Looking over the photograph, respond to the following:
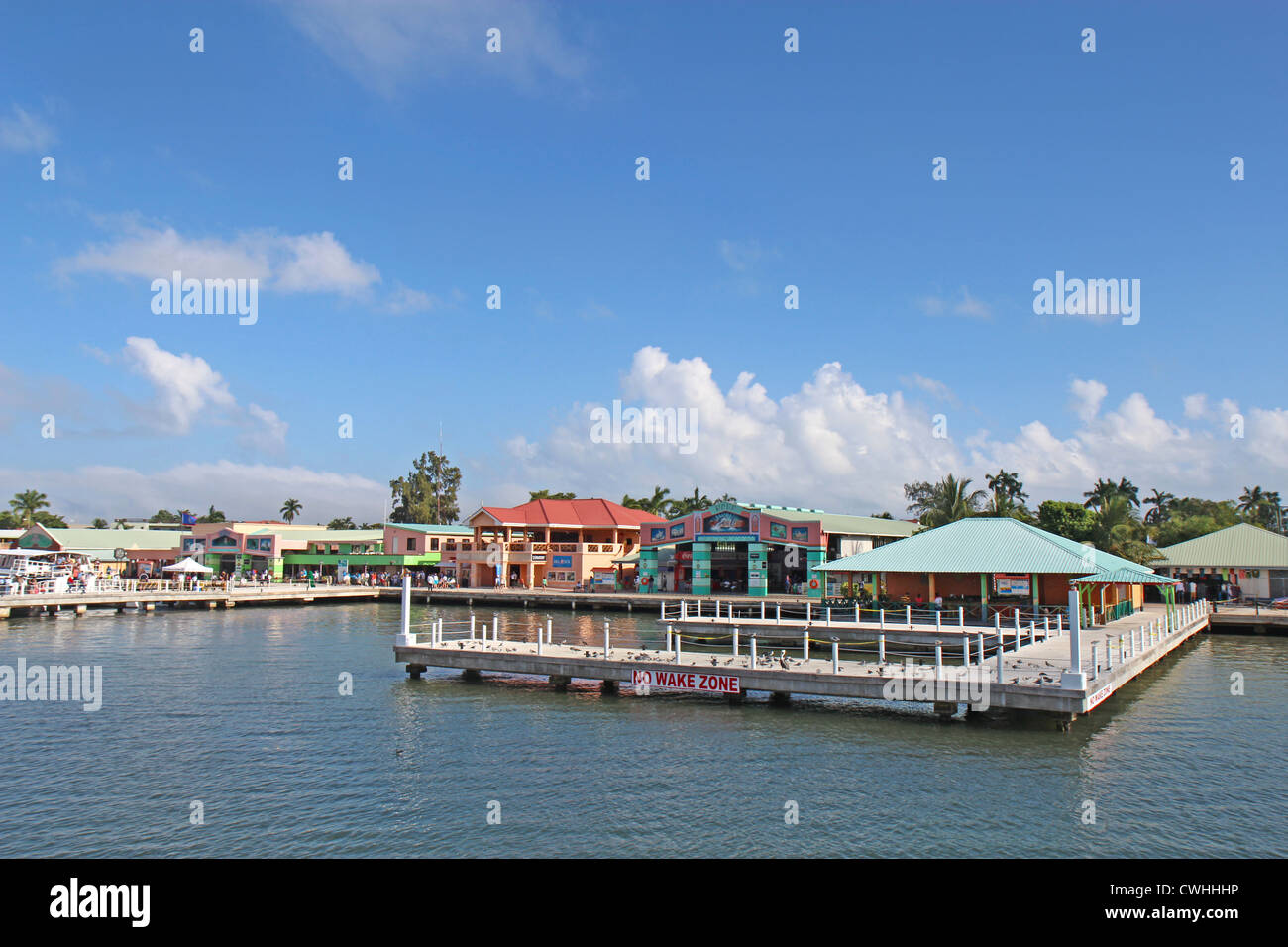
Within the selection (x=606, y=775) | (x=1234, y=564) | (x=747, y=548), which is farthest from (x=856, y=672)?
(x=1234, y=564)

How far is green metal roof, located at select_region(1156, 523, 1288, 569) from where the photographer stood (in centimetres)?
5684

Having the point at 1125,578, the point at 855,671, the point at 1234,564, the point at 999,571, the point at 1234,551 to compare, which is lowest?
the point at 855,671

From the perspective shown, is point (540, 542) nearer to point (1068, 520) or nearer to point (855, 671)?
point (1068, 520)

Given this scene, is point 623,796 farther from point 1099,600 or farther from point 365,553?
point 365,553

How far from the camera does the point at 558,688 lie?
27.8 metres

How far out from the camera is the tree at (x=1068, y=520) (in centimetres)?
7006

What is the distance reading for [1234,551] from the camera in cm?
5862

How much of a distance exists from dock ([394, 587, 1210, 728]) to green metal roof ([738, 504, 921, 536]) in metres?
29.3

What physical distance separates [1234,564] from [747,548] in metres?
31.6

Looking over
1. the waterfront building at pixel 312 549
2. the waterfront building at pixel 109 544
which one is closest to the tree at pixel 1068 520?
the waterfront building at pixel 312 549

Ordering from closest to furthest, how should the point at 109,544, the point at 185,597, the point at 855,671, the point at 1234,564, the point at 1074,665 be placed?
the point at 1074,665 → the point at 855,671 → the point at 1234,564 → the point at 185,597 → the point at 109,544

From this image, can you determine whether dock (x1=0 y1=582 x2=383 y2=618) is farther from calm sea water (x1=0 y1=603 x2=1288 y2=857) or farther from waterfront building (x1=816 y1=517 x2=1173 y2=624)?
waterfront building (x1=816 y1=517 x2=1173 y2=624)
